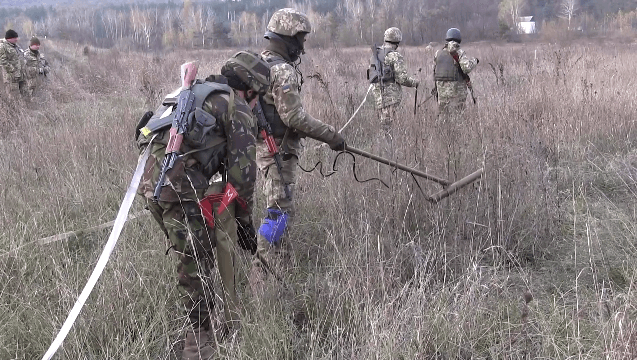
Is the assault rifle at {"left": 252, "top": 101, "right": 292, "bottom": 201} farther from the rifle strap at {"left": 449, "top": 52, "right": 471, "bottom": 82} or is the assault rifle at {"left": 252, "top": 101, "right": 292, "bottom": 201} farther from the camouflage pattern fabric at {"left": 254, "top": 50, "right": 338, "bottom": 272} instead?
the rifle strap at {"left": 449, "top": 52, "right": 471, "bottom": 82}

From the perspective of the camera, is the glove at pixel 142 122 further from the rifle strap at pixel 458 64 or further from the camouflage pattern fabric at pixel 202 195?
the rifle strap at pixel 458 64

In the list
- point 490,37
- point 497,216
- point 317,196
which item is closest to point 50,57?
point 317,196

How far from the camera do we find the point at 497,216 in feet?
10.7

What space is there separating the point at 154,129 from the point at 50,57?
58.2 feet

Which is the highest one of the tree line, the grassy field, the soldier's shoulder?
the tree line

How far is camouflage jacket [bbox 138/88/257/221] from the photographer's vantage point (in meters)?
2.23

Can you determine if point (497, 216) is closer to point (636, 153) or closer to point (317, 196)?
point (317, 196)

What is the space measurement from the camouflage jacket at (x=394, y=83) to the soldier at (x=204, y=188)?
4264 millimetres

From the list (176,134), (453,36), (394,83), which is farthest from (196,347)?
(453,36)

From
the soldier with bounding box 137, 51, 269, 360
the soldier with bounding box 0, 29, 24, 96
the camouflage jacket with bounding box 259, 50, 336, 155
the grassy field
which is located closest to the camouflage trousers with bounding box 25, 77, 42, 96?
the soldier with bounding box 0, 29, 24, 96

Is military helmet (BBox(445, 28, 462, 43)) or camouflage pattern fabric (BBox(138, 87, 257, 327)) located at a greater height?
military helmet (BBox(445, 28, 462, 43))

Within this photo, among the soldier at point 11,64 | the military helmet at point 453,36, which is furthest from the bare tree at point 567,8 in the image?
the soldier at point 11,64

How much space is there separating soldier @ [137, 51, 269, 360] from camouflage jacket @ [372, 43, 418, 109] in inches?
168

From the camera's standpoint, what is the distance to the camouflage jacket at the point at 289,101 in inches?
114
